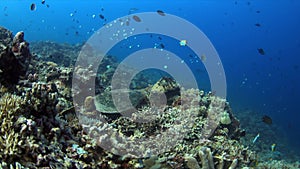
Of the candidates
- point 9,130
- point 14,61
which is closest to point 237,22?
point 14,61

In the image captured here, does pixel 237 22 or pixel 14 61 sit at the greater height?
pixel 237 22

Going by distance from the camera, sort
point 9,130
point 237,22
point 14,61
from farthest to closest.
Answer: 1. point 237,22
2. point 14,61
3. point 9,130

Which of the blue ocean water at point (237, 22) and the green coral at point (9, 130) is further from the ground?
the blue ocean water at point (237, 22)

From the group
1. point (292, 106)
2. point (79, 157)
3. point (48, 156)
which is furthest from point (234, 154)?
point (292, 106)

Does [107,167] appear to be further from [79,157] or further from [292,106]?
[292,106]

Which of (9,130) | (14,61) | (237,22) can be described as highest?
(237,22)

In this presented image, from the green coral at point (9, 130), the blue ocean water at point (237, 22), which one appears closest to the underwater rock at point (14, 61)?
the green coral at point (9, 130)

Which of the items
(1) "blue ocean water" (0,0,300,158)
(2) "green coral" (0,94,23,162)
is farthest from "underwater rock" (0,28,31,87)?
(1) "blue ocean water" (0,0,300,158)

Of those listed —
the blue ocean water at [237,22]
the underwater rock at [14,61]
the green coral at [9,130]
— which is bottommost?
the green coral at [9,130]

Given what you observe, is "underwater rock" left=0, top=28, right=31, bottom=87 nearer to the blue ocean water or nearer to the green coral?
the green coral

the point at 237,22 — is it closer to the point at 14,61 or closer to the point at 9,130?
the point at 14,61

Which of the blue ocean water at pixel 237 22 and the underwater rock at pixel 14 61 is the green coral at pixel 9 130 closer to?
the underwater rock at pixel 14 61

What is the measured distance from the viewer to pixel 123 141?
4941 millimetres

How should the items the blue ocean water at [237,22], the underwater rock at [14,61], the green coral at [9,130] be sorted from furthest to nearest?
the blue ocean water at [237,22]
the underwater rock at [14,61]
the green coral at [9,130]
